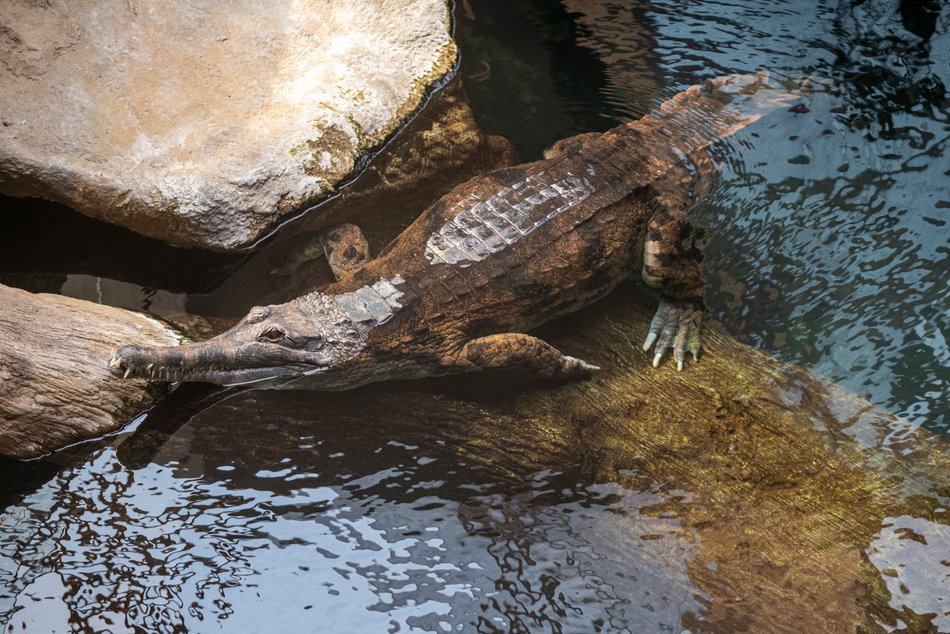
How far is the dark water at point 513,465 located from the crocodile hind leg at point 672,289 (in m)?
0.12

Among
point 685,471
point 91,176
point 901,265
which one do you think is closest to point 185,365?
point 91,176

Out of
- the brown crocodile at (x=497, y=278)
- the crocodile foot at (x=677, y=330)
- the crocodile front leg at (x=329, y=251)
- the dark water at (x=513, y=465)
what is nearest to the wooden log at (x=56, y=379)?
the dark water at (x=513, y=465)

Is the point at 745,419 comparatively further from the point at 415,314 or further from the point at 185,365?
the point at 185,365

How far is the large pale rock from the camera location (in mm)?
3209

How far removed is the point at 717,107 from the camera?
4098 mm

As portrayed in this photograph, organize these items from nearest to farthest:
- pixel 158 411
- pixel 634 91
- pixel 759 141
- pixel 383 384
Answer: pixel 158 411 → pixel 383 384 → pixel 759 141 → pixel 634 91

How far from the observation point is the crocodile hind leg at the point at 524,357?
3.30 meters

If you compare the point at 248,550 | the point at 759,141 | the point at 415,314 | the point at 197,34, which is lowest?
the point at 248,550

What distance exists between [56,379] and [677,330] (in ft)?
8.62

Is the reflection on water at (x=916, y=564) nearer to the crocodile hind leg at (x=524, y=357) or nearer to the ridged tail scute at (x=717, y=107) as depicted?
the crocodile hind leg at (x=524, y=357)

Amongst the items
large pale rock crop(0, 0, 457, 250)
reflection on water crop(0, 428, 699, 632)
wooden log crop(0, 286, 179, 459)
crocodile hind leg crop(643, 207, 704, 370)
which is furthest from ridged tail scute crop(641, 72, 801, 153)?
wooden log crop(0, 286, 179, 459)

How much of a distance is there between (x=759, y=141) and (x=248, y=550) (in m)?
3.22

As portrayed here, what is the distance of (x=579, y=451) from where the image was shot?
3.04 m

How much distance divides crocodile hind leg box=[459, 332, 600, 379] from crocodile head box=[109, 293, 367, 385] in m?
0.51
